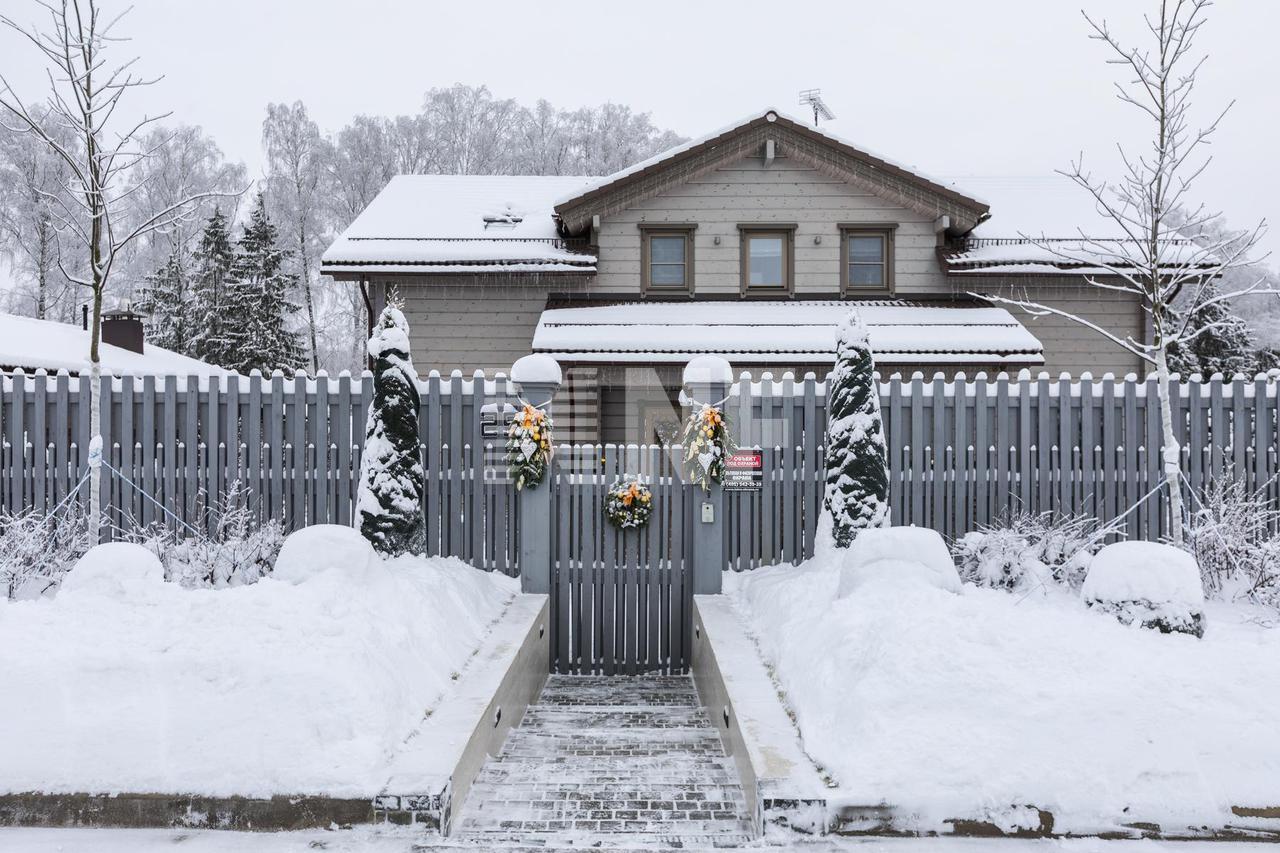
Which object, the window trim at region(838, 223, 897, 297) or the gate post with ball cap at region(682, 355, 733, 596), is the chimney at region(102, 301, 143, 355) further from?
the gate post with ball cap at region(682, 355, 733, 596)

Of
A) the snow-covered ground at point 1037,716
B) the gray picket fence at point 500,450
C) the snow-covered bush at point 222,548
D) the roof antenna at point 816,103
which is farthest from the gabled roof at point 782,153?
the snow-covered ground at point 1037,716

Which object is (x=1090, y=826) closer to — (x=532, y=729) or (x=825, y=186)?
(x=532, y=729)

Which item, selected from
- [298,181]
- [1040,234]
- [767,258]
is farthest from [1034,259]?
[298,181]

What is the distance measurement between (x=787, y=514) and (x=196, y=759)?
218 inches

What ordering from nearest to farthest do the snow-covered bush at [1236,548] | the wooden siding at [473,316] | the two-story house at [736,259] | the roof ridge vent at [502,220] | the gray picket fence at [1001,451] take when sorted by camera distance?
the snow-covered bush at [1236,548] → the gray picket fence at [1001,451] → the two-story house at [736,259] → the wooden siding at [473,316] → the roof ridge vent at [502,220]

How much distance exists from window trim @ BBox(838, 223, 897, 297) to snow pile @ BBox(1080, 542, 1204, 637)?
954cm

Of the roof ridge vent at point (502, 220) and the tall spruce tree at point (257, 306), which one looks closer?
the roof ridge vent at point (502, 220)

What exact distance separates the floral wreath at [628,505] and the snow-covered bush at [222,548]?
9.64 ft

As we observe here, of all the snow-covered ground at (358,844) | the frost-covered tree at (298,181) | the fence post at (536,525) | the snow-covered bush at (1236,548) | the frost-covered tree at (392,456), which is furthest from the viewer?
the frost-covered tree at (298,181)

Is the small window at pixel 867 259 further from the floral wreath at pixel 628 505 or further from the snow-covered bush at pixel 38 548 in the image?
the snow-covered bush at pixel 38 548

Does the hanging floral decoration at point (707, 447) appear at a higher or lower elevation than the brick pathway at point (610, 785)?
higher

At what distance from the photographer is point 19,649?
4297mm

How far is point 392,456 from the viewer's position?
24.7 feet

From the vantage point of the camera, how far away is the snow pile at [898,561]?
5.49 metres
